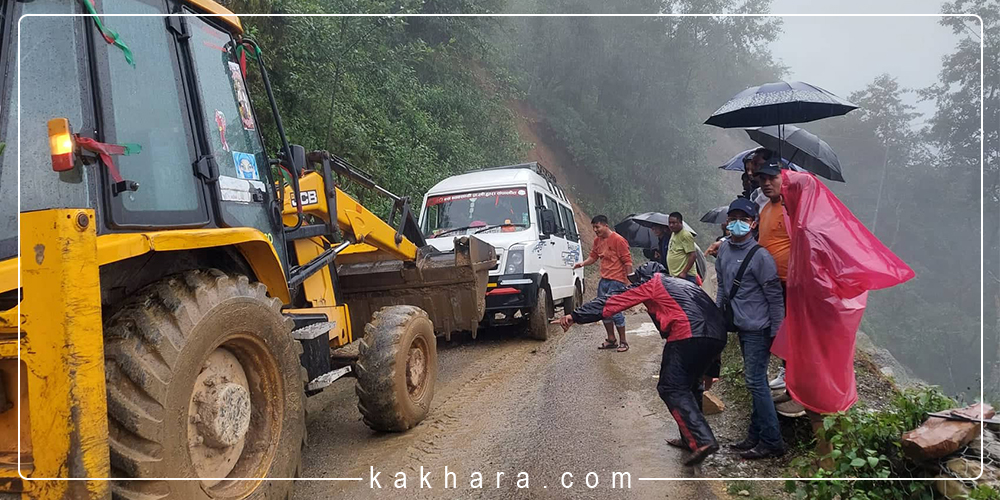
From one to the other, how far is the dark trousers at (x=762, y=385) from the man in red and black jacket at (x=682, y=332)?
0.20 metres

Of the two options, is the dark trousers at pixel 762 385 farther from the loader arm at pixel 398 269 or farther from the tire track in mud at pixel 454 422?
the loader arm at pixel 398 269

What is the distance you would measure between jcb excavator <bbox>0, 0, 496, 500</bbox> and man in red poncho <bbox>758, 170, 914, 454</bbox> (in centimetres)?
284

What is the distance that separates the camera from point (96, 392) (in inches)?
74.0

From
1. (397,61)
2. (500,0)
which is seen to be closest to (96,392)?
(397,61)

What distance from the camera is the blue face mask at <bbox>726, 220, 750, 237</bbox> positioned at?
152 inches

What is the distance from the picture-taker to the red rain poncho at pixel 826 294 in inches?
134

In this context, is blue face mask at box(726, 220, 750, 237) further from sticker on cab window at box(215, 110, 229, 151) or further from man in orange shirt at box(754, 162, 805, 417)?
sticker on cab window at box(215, 110, 229, 151)

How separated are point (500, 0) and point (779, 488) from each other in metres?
18.3

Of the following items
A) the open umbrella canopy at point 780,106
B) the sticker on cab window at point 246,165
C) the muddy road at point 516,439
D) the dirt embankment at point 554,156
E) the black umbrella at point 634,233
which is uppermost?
the dirt embankment at point 554,156

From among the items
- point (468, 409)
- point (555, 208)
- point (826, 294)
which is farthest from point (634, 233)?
point (826, 294)

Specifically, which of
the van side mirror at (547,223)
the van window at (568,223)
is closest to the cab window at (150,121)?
the van side mirror at (547,223)

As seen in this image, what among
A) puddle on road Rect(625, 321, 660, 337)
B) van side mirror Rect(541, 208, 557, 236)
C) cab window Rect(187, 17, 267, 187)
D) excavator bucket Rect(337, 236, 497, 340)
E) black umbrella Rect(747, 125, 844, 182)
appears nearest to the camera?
cab window Rect(187, 17, 267, 187)

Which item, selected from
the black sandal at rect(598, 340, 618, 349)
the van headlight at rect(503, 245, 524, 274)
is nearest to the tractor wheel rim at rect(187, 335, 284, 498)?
the van headlight at rect(503, 245, 524, 274)

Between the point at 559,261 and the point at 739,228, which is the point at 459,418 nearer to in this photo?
the point at 739,228
